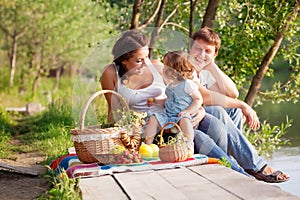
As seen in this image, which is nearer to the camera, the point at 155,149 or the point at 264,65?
the point at 155,149

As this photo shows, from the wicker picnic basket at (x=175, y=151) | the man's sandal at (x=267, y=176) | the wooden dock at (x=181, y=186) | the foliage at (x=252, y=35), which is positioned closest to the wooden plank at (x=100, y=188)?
the wooden dock at (x=181, y=186)

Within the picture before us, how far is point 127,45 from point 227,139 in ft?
3.54

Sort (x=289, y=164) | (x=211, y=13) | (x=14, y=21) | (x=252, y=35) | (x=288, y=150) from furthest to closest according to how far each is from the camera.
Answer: (x=14, y=21)
(x=288, y=150)
(x=289, y=164)
(x=211, y=13)
(x=252, y=35)

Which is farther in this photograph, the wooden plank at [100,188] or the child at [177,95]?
the child at [177,95]

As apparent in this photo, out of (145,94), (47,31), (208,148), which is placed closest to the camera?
(208,148)

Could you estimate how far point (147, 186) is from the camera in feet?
13.0

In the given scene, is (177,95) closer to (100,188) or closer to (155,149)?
(155,149)

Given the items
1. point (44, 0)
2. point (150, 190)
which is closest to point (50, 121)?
point (150, 190)

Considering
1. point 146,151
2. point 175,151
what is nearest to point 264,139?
point 146,151

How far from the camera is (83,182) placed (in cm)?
416

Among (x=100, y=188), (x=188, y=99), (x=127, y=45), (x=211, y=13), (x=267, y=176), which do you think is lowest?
(x=267, y=176)

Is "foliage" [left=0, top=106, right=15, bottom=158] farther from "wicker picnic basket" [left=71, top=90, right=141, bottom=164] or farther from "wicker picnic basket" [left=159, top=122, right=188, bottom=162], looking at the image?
"wicker picnic basket" [left=159, top=122, right=188, bottom=162]

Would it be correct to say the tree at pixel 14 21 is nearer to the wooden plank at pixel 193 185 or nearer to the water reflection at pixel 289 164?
the water reflection at pixel 289 164

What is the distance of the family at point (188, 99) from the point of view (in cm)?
501
